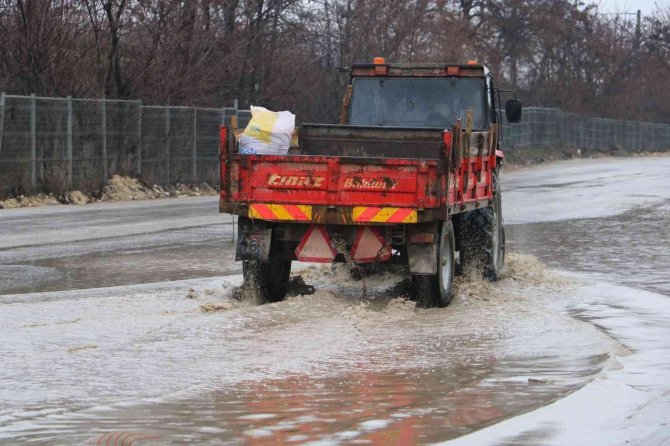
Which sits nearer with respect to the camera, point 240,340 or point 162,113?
point 240,340

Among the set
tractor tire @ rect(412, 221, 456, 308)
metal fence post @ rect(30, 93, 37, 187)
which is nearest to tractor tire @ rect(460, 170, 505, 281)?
tractor tire @ rect(412, 221, 456, 308)

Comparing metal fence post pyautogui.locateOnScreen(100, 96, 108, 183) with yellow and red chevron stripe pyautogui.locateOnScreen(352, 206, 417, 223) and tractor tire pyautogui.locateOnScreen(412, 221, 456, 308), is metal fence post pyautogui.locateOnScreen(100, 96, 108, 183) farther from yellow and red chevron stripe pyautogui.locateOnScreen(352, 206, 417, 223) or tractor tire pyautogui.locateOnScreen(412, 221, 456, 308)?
yellow and red chevron stripe pyautogui.locateOnScreen(352, 206, 417, 223)

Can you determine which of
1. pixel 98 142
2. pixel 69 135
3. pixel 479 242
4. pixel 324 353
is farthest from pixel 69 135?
pixel 324 353

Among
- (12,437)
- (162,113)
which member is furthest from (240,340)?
(162,113)

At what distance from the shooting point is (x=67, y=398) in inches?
291

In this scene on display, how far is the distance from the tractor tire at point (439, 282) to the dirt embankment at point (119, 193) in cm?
1512

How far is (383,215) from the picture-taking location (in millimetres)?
10969

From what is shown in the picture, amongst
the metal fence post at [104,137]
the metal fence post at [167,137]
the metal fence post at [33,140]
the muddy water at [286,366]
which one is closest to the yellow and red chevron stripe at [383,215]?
the muddy water at [286,366]

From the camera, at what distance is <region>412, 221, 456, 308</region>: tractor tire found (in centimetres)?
1130

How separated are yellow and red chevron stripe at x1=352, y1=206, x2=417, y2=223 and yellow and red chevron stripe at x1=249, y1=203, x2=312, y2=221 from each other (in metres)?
0.56

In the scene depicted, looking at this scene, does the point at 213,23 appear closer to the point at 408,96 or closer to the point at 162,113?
the point at 162,113

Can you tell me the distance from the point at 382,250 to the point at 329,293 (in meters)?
0.86

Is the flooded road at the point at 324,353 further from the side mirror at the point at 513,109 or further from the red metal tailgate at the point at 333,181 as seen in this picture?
the side mirror at the point at 513,109

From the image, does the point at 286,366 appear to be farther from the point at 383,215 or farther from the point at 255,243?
the point at 255,243
